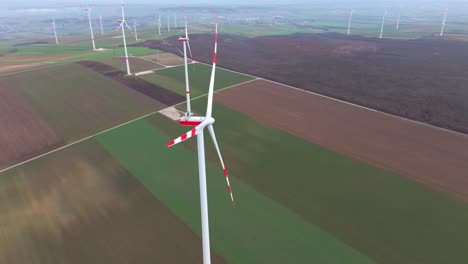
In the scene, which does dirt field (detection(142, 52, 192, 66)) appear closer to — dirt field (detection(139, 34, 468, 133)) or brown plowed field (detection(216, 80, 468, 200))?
dirt field (detection(139, 34, 468, 133))

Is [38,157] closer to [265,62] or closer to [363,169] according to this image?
[363,169]

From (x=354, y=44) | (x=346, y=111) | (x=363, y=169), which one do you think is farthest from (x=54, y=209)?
(x=354, y=44)

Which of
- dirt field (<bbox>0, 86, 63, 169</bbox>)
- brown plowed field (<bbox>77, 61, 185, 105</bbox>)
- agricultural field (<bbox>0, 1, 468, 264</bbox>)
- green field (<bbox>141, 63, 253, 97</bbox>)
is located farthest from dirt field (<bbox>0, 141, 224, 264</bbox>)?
green field (<bbox>141, 63, 253, 97</bbox>)

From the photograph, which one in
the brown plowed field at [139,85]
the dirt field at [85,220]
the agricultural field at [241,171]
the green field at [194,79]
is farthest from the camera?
the green field at [194,79]

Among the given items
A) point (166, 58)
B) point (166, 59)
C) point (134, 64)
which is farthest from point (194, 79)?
point (166, 58)

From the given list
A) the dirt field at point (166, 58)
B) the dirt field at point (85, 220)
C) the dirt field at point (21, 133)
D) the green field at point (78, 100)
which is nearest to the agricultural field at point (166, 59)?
the dirt field at point (166, 58)

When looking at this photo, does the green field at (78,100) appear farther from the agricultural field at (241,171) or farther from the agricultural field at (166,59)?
the agricultural field at (166,59)

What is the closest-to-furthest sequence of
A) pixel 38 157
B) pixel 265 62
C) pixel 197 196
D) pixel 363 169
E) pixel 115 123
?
pixel 197 196, pixel 363 169, pixel 38 157, pixel 115 123, pixel 265 62

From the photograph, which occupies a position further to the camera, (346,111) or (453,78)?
(453,78)
